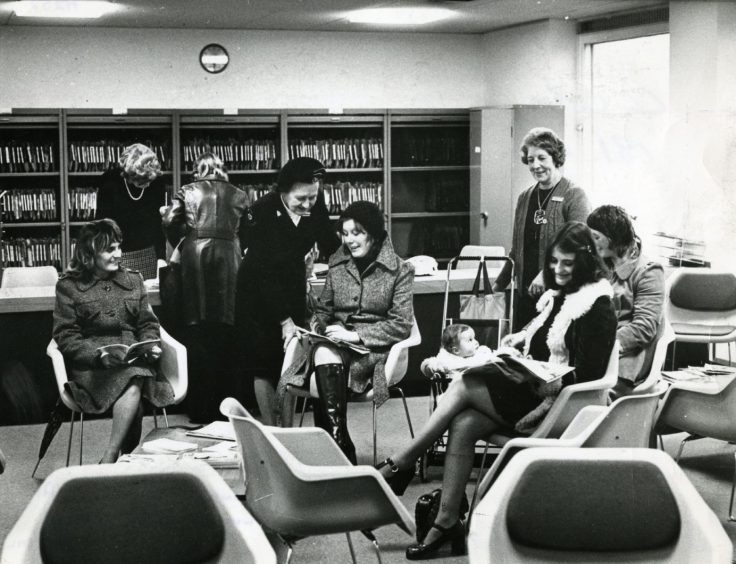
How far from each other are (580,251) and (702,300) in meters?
3.02

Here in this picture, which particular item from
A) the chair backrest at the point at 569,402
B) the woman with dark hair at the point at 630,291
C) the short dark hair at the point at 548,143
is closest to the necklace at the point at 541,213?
the short dark hair at the point at 548,143

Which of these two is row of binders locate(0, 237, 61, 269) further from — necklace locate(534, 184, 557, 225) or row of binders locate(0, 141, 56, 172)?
necklace locate(534, 184, 557, 225)

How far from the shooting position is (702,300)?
22.5ft

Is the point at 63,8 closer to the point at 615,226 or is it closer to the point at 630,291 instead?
the point at 615,226

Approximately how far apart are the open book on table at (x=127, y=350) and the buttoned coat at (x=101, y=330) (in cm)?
5

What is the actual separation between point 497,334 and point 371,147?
4960 millimetres

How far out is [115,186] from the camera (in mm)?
7199

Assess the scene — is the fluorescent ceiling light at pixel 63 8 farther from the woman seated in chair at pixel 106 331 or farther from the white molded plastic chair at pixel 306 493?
the white molded plastic chair at pixel 306 493

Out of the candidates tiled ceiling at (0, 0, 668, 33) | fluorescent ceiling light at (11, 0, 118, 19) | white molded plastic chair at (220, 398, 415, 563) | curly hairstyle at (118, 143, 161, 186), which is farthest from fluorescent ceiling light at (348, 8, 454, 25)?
white molded plastic chair at (220, 398, 415, 563)

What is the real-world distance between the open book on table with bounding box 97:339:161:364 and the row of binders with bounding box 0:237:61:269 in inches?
179

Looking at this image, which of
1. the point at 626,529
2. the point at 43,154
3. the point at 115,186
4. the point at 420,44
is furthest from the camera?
the point at 420,44

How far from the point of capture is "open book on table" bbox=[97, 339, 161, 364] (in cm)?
497

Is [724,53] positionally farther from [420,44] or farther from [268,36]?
[268,36]

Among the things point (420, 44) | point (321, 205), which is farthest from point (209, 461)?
point (420, 44)
